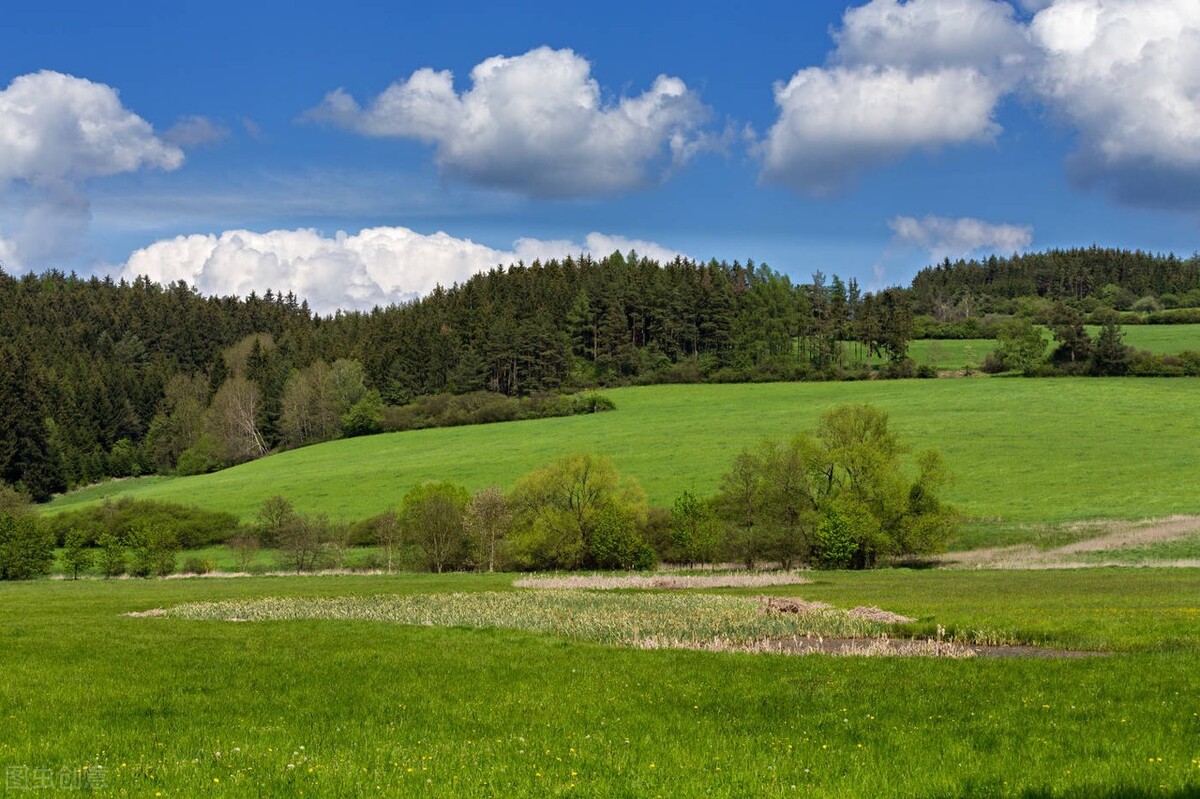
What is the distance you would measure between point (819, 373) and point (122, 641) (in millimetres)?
152845

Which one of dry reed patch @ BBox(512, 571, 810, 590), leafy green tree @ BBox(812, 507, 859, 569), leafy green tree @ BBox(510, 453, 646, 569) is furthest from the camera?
leafy green tree @ BBox(510, 453, 646, 569)

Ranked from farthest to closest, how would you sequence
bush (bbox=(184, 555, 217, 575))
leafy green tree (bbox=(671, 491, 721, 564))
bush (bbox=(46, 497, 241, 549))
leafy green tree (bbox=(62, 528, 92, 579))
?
bush (bbox=(46, 497, 241, 549)) < bush (bbox=(184, 555, 217, 575)) < leafy green tree (bbox=(62, 528, 92, 579)) < leafy green tree (bbox=(671, 491, 721, 564))

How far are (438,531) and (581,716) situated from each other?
65.2 m

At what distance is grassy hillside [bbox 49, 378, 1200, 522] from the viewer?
8594 centimetres

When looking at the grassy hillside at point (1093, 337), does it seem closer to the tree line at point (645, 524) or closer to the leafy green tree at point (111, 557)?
the tree line at point (645, 524)

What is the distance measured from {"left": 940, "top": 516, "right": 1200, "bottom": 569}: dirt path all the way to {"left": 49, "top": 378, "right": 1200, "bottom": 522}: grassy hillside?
4.73m

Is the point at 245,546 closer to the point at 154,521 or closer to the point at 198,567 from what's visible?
the point at 198,567

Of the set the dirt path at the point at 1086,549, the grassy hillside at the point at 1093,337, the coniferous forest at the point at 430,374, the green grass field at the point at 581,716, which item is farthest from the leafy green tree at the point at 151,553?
the grassy hillside at the point at 1093,337

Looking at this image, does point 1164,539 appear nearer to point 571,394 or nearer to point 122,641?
point 122,641

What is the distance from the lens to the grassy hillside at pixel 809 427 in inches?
3383

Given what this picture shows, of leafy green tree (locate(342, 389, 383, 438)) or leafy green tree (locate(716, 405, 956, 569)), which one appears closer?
leafy green tree (locate(716, 405, 956, 569))

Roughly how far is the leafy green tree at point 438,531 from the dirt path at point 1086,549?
41217 millimetres

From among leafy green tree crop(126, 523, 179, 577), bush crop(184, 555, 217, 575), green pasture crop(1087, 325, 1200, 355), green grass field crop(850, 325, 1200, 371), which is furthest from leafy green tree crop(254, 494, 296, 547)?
green pasture crop(1087, 325, 1200, 355)

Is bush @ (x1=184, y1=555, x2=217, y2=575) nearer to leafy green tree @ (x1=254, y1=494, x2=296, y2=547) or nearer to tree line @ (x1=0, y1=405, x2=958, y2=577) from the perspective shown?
tree line @ (x1=0, y1=405, x2=958, y2=577)
